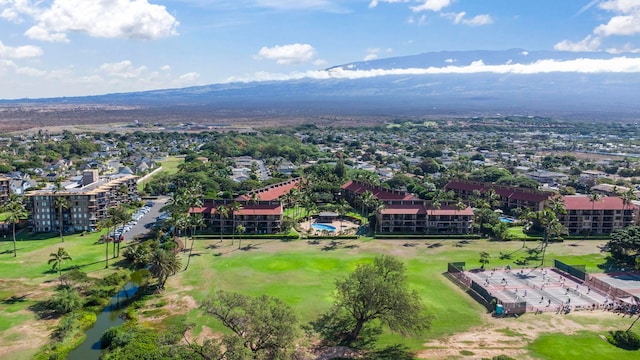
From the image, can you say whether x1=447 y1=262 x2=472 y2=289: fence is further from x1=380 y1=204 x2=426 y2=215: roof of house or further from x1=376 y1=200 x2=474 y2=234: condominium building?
x1=380 y1=204 x2=426 y2=215: roof of house

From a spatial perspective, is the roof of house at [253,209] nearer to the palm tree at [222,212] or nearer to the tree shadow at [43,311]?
the palm tree at [222,212]

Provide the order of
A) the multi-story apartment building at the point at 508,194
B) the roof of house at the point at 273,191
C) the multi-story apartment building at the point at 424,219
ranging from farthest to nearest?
the roof of house at the point at 273,191 → the multi-story apartment building at the point at 508,194 → the multi-story apartment building at the point at 424,219

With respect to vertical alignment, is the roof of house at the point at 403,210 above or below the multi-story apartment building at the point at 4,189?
below

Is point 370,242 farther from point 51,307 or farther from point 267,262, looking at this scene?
point 51,307

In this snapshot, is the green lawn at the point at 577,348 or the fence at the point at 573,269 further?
the fence at the point at 573,269

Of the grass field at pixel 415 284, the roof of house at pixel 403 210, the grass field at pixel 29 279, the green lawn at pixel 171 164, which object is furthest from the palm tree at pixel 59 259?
the green lawn at pixel 171 164

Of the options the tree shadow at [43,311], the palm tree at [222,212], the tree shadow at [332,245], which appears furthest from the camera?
the palm tree at [222,212]

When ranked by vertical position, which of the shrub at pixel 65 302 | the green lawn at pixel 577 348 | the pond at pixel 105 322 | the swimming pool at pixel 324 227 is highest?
the shrub at pixel 65 302

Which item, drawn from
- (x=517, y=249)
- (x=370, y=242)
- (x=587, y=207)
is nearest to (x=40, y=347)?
(x=370, y=242)

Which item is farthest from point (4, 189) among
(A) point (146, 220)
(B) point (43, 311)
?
(B) point (43, 311)
